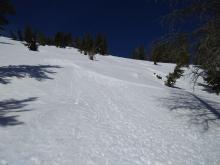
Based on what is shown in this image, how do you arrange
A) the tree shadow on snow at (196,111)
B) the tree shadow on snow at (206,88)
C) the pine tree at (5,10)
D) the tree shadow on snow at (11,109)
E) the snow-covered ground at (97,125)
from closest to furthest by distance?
the snow-covered ground at (97,125), the tree shadow on snow at (11,109), the tree shadow on snow at (196,111), the pine tree at (5,10), the tree shadow on snow at (206,88)

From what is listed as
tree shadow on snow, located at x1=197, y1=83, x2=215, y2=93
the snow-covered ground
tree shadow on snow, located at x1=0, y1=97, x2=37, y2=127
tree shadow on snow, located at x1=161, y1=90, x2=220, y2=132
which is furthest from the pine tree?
tree shadow on snow, located at x1=197, y1=83, x2=215, y2=93

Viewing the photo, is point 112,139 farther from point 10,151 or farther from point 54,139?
point 10,151

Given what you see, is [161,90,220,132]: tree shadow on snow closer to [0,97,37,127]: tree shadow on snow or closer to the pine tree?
[0,97,37,127]: tree shadow on snow

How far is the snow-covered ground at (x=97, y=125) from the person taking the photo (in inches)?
220

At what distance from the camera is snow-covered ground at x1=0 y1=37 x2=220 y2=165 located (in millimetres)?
5598

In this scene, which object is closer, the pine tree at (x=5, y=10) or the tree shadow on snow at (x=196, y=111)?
the tree shadow on snow at (x=196, y=111)

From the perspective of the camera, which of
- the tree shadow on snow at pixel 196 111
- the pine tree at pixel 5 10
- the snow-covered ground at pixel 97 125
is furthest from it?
the pine tree at pixel 5 10

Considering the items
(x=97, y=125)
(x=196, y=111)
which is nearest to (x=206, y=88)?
(x=196, y=111)

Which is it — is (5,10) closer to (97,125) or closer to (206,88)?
(97,125)

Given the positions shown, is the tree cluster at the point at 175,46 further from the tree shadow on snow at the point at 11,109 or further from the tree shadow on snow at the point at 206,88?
the tree shadow on snow at the point at 206,88

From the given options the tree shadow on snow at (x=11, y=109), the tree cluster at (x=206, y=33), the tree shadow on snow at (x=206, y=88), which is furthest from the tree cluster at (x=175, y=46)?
the tree shadow on snow at (x=206, y=88)

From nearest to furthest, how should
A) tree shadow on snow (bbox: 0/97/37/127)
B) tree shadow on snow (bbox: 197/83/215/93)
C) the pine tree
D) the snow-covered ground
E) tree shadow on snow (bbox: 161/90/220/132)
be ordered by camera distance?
the snow-covered ground
tree shadow on snow (bbox: 0/97/37/127)
tree shadow on snow (bbox: 161/90/220/132)
the pine tree
tree shadow on snow (bbox: 197/83/215/93)

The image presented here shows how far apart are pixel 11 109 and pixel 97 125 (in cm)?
297

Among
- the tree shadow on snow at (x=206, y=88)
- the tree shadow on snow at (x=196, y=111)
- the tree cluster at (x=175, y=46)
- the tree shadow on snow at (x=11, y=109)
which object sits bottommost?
the tree shadow on snow at (x=206, y=88)
